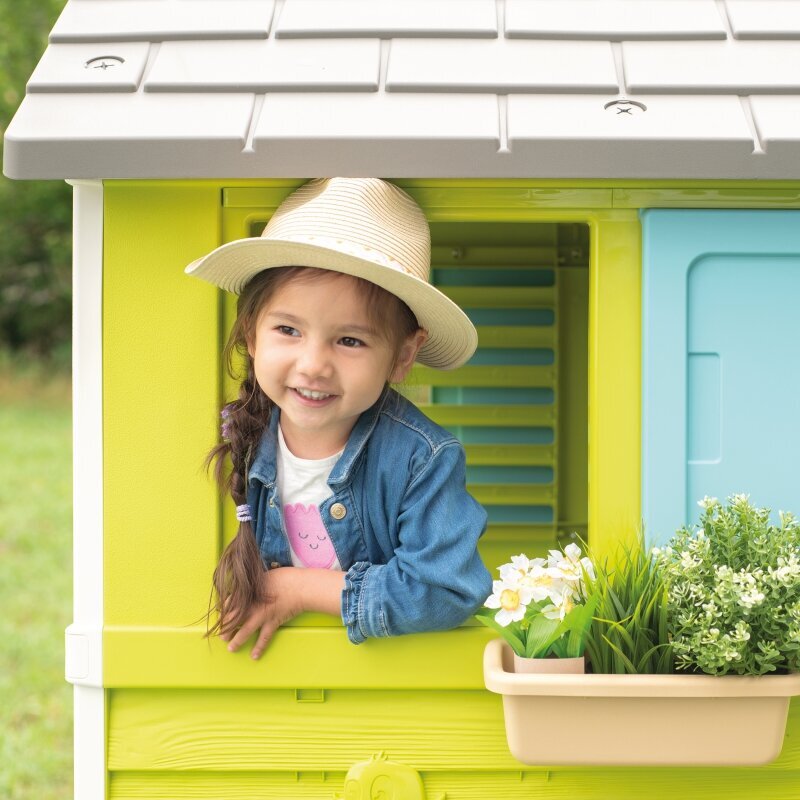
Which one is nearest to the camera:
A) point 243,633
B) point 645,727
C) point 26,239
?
point 645,727

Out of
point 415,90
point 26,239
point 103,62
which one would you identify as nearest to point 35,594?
point 103,62

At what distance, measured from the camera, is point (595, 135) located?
6.50 feet

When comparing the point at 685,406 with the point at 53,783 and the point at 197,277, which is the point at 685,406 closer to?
the point at 197,277

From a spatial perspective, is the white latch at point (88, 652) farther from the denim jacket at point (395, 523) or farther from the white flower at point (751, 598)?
the white flower at point (751, 598)

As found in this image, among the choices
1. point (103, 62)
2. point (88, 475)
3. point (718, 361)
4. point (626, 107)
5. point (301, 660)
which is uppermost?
point (103, 62)

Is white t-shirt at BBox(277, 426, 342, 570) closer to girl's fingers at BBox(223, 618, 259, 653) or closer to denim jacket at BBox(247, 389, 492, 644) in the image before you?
denim jacket at BBox(247, 389, 492, 644)

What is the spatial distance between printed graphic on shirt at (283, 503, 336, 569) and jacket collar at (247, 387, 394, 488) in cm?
8

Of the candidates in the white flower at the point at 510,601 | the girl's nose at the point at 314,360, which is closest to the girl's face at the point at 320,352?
the girl's nose at the point at 314,360

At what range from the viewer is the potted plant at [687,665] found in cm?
190

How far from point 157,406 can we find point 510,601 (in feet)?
2.51

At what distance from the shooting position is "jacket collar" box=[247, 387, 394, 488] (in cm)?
221

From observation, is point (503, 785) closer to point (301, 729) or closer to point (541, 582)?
point (301, 729)

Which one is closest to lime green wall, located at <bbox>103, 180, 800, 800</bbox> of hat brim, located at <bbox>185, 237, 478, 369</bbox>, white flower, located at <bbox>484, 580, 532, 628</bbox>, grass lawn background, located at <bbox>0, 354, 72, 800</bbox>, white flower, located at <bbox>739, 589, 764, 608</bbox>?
hat brim, located at <bbox>185, 237, 478, 369</bbox>

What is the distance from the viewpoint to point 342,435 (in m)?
→ 2.28
